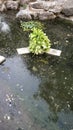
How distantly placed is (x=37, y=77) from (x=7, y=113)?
2.28 metres

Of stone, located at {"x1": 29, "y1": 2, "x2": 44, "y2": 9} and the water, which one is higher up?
stone, located at {"x1": 29, "y1": 2, "x2": 44, "y2": 9}

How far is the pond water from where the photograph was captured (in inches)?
341

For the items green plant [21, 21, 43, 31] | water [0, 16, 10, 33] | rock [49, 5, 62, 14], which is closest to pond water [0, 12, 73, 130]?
water [0, 16, 10, 33]

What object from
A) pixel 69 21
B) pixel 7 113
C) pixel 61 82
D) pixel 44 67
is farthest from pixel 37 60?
pixel 69 21

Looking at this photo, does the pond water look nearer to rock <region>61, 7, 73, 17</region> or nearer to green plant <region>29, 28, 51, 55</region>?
green plant <region>29, 28, 51, 55</region>

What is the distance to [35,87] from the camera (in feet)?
33.3

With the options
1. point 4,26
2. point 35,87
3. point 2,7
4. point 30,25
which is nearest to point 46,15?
point 30,25

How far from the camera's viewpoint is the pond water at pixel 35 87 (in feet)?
28.4

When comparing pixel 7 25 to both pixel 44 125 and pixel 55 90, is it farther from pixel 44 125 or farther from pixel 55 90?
pixel 44 125

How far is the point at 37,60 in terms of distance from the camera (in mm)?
11727

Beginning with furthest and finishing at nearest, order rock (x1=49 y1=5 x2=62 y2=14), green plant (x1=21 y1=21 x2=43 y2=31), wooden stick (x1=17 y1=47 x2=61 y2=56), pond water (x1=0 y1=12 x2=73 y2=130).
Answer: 1. rock (x1=49 y1=5 x2=62 y2=14)
2. green plant (x1=21 y1=21 x2=43 y2=31)
3. wooden stick (x1=17 y1=47 x2=61 y2=56)
4. pond water (x1=0 y1=12 x2=73 y2=130)

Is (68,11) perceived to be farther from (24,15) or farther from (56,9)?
(24,15)

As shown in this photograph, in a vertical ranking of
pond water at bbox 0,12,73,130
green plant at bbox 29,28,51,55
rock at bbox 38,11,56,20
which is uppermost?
green plant at bbox 29,28,51,55

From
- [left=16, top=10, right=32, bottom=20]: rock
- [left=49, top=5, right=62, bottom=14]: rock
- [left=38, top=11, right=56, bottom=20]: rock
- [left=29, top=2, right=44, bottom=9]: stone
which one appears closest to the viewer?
[left=16, top=10, right=32, bottom=20]: rock
